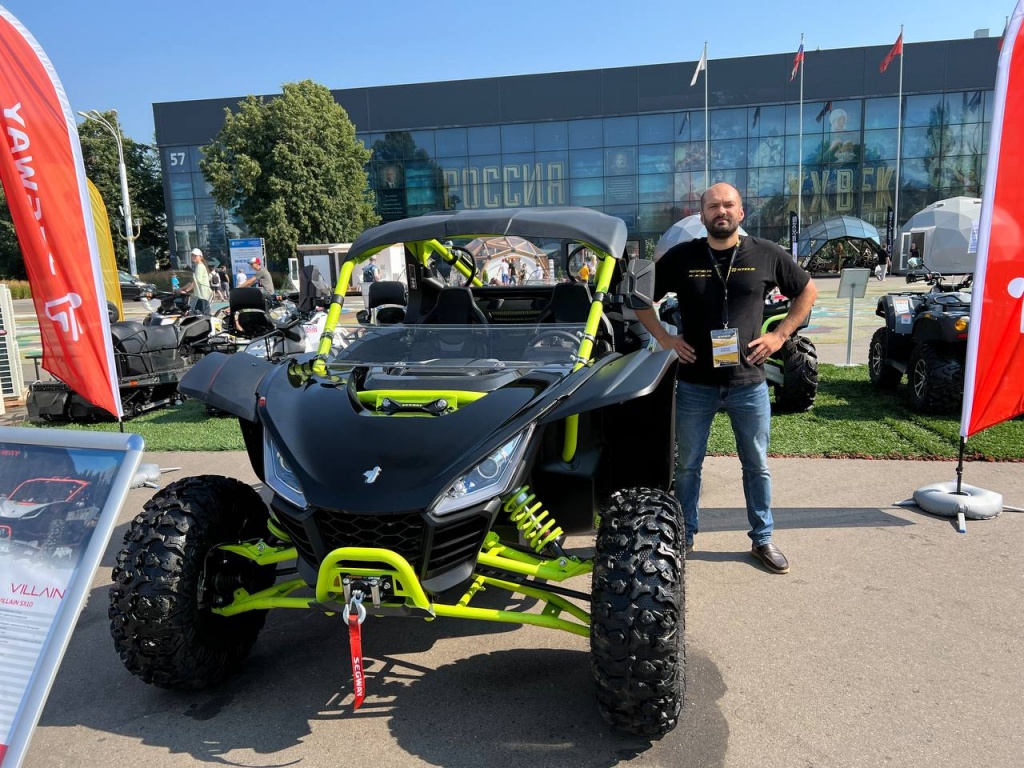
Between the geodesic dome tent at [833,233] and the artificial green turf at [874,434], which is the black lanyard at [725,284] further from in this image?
the geodesic dome tent at [833,233]

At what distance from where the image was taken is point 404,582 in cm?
248

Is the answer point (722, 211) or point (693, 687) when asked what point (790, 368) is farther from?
point (693, 687)

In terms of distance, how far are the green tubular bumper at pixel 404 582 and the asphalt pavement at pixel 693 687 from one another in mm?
394

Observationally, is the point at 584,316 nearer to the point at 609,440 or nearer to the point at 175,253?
the point at 609,440

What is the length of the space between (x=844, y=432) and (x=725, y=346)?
374 centimetres

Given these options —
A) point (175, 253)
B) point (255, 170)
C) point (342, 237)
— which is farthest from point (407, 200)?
point (175, 253)

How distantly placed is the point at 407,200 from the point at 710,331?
139ft

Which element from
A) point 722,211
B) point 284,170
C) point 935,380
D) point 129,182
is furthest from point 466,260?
point 129,182

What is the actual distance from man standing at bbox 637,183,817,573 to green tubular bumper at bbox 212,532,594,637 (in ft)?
5.05

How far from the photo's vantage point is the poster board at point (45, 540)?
6.75ft

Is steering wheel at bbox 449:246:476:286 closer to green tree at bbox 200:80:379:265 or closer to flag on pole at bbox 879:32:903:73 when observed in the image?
green tree at bbox 200:80:379:265

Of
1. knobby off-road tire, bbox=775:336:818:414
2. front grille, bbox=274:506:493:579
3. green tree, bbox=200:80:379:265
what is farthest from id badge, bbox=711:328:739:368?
green tree, bbox=200:80:379:265

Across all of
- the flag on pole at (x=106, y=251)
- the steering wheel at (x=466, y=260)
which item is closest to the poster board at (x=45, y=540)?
the steering wheel at (x=466, y=260)

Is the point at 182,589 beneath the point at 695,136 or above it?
beneath
